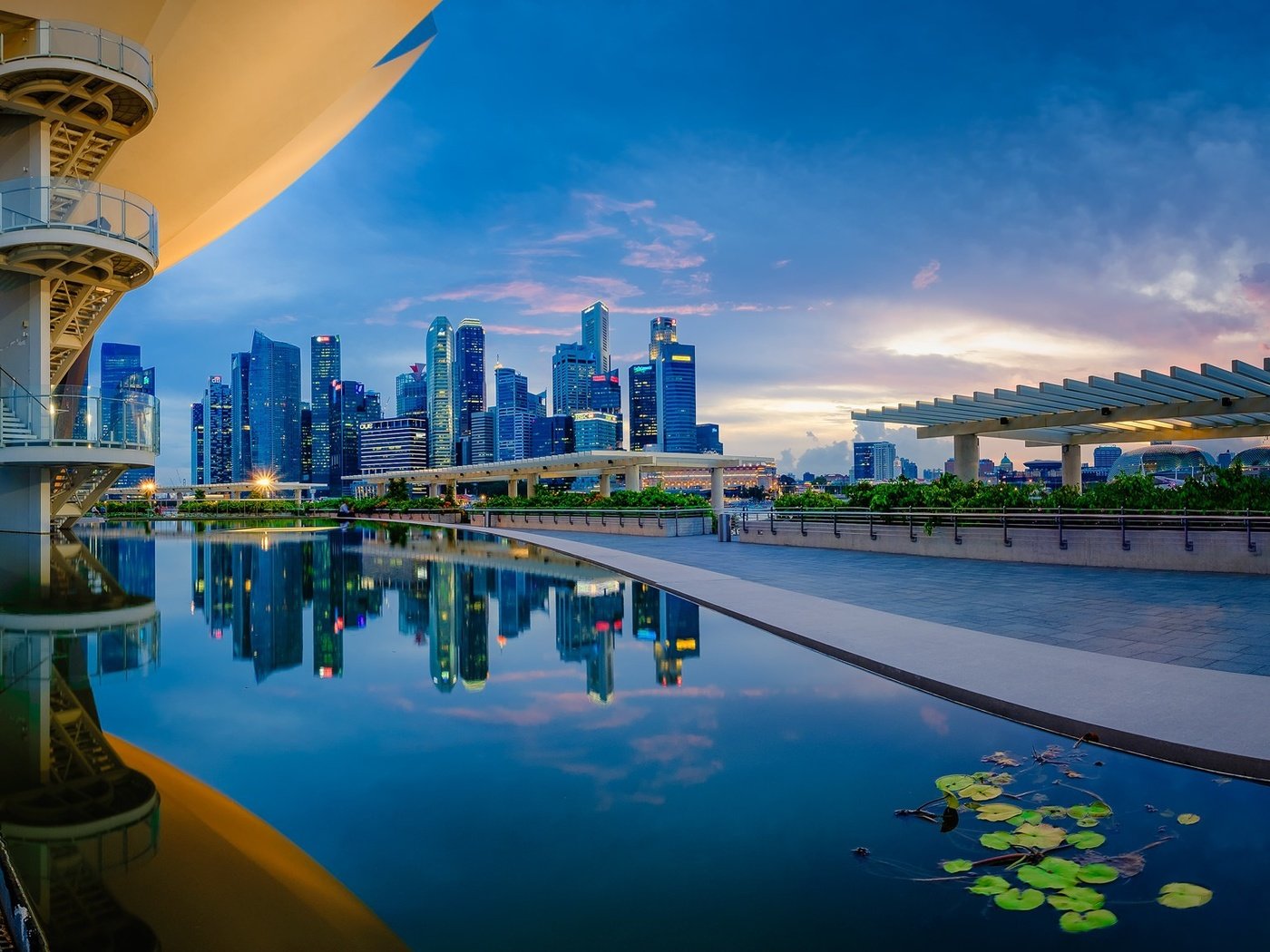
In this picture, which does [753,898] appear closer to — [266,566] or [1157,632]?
[1157,632]

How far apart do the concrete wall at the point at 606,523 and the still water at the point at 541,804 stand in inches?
858

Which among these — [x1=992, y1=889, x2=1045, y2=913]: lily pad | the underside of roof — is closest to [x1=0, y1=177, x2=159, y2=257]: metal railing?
the underside of roof

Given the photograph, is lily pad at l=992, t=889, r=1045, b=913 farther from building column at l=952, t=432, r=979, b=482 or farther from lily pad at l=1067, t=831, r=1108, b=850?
building column at l=952, t=432, r=979, b=482

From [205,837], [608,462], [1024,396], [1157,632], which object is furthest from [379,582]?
[608,462]

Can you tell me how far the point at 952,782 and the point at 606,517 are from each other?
30.2 meters

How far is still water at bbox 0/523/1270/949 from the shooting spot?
10.1ft

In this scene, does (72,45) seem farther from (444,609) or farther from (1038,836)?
(1038,836)

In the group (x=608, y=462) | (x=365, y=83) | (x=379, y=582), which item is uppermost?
(x=365, y=83)

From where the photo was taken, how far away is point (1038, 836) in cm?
390

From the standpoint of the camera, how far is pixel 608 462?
179ft

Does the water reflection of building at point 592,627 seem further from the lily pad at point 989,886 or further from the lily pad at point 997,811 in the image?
the lily pad at point 989,886

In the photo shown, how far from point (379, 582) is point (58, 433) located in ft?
39.9

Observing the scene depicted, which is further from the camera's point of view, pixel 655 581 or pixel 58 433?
pixel 58 433

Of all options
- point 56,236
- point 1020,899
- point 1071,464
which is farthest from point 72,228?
point 1071,464
